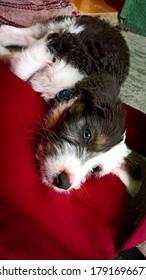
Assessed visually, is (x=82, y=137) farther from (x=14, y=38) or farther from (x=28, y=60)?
(x=14, y=38)

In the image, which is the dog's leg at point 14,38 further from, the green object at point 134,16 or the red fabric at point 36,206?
the green object at point 134,16

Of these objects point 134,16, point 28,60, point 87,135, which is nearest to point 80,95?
point 87,135

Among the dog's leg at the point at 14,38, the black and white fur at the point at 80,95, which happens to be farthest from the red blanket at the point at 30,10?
the black and white fur at the point at 80,95

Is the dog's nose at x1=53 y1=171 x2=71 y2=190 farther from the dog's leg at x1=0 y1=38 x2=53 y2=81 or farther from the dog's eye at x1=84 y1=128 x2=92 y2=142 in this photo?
the dog's leg at x1=0 y1=38 x2=53 y2=81

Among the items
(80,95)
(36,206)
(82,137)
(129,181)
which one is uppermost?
(80,95)

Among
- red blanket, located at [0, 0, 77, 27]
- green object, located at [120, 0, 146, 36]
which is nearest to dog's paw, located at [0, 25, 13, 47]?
red blanket, located at [0, 0, 77, 27]
